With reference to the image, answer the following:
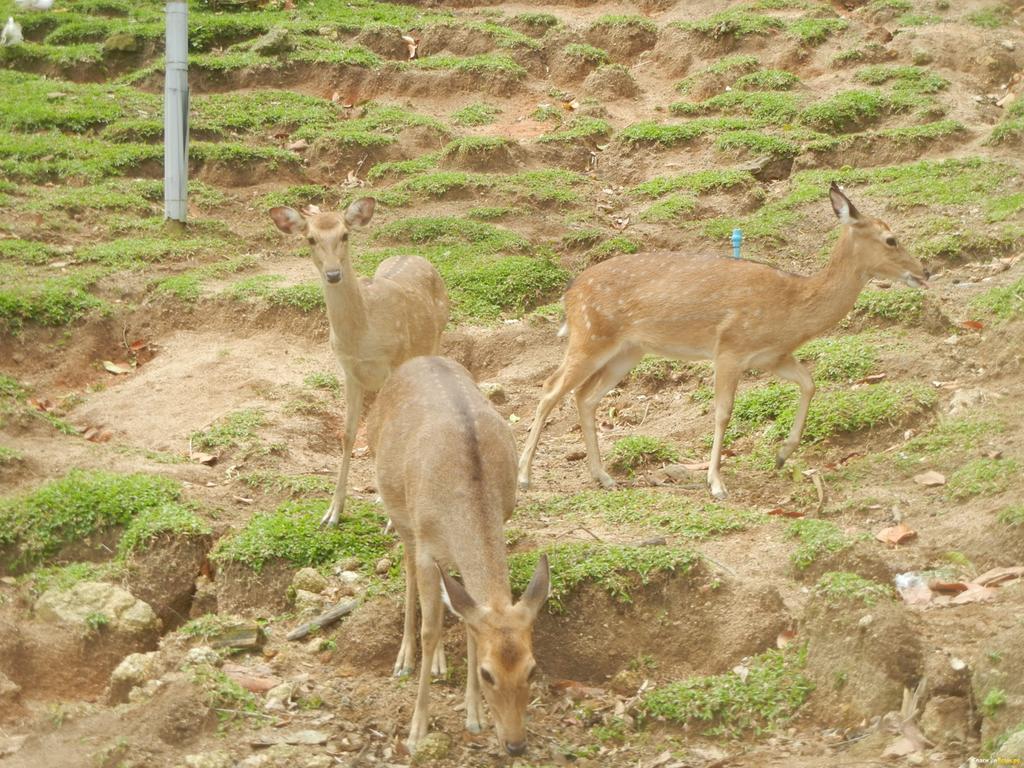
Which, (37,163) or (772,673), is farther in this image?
(37,163)

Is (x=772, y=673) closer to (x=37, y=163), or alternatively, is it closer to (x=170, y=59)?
(x=170, y=59)

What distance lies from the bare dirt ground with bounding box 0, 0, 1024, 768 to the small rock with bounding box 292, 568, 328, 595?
109mm

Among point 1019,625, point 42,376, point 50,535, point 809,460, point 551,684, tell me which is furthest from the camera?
point 42,376

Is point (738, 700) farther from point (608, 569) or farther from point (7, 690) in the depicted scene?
point (7, 690)

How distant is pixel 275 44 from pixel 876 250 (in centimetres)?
1190

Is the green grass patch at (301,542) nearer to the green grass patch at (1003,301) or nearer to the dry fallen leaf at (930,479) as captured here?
the dry fallen leaf at (930,479)

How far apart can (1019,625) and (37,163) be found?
12.3 m

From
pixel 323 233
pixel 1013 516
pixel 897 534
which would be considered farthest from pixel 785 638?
pixel 323 233

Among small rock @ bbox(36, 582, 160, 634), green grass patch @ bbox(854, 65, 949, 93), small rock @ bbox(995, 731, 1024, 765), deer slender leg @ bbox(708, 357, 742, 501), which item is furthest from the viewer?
green grass patch @ bbox(854, 65, 949, 93)

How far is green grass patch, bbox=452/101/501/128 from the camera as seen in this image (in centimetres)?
1720

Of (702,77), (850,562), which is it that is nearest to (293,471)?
(850,562)

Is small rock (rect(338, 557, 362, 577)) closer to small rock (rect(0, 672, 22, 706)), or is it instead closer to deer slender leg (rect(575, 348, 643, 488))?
small rock (rect(0, 672, 22, 706))

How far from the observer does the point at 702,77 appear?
57.9 ft

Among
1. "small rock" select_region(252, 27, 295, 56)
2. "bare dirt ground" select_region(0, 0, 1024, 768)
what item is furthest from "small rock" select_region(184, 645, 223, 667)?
"small rock" select_region(252, 27, 295, 56)
